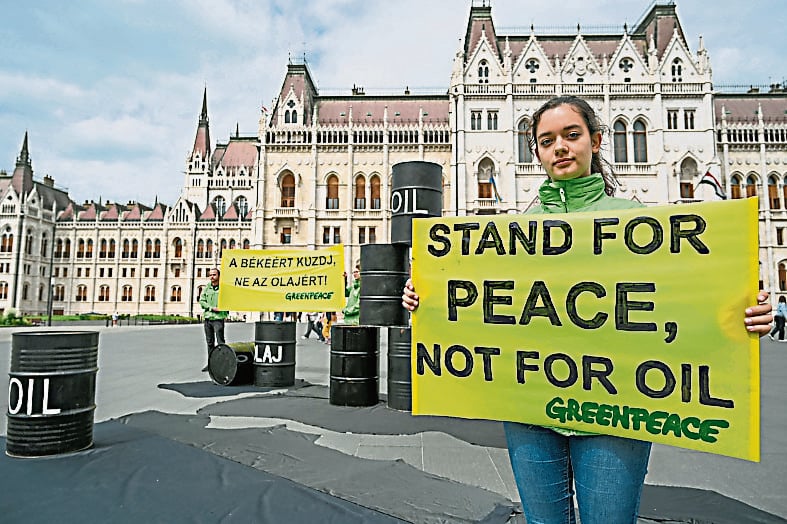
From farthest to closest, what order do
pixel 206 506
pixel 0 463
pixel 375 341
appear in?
1. pixel 375 341
2. pixel 0 463
3. pixel 206 506

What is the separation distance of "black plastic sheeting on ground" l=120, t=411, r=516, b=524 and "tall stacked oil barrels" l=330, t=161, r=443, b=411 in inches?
54.8

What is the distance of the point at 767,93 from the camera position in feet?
136

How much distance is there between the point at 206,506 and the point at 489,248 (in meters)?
2.55

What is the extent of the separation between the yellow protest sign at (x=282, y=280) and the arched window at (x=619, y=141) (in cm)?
3123

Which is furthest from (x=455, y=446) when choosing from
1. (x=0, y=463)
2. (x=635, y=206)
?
(x=0, y=463)

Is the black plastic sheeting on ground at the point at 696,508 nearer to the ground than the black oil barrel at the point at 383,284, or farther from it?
nearer to the ground

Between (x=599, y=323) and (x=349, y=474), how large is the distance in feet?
8.84

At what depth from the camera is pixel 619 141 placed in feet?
114

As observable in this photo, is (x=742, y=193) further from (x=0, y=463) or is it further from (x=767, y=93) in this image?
(x=0, y=463)

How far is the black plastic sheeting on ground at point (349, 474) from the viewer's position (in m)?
3.16

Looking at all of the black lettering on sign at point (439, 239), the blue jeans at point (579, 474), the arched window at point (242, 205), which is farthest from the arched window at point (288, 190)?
the blue jeans at point (579, 474)

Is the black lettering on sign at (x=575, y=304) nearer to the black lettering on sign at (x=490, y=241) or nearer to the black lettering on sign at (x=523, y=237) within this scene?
the black lettering on sign at (x=523, y=237)

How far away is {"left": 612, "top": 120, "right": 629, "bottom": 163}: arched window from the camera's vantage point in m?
34.5

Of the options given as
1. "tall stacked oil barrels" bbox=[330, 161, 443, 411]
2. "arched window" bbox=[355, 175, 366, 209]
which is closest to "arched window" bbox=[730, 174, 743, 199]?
"arched window" bbox=[355, 175, 366, 209]
